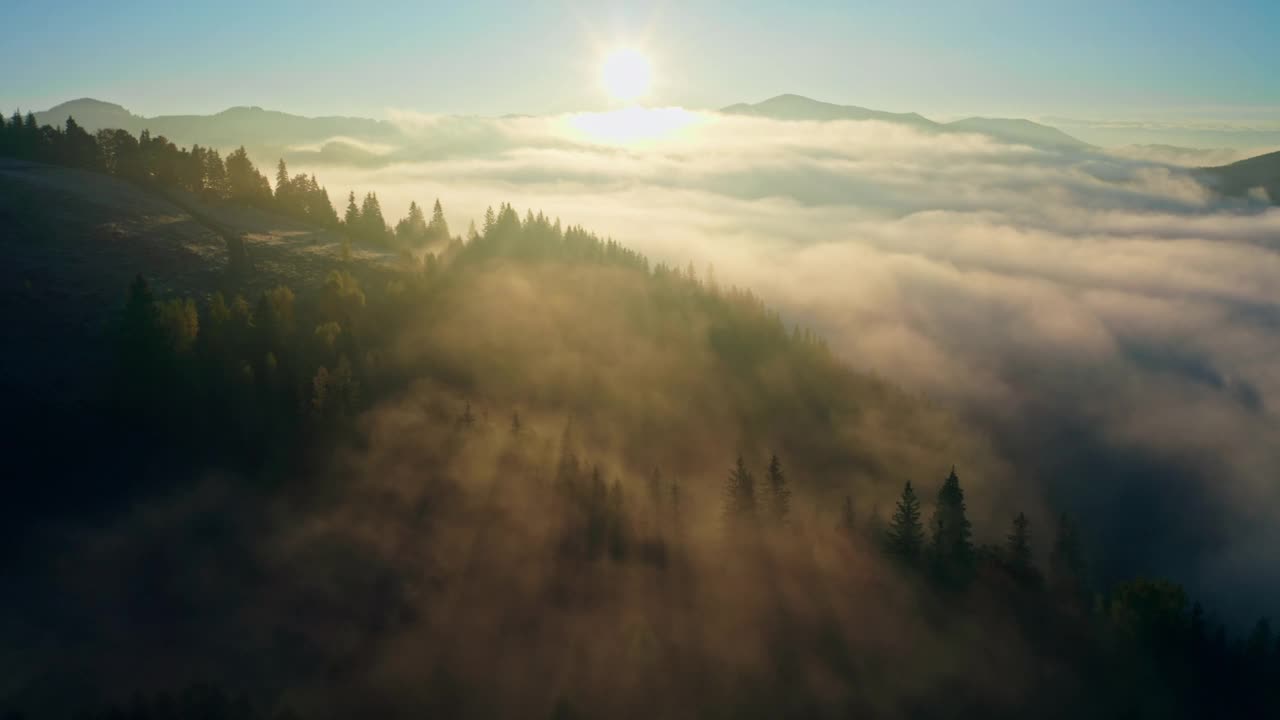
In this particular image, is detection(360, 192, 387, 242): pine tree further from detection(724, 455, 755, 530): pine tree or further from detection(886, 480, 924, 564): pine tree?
detection(886, 480, 924, 564): pine tree

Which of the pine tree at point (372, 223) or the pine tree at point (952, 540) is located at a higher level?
the pine tree at point (372, 223)

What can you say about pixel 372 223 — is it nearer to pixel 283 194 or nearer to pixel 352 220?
pixel 352 220

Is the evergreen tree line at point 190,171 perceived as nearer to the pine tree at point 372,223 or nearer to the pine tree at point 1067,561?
the pine tree at point 372,223

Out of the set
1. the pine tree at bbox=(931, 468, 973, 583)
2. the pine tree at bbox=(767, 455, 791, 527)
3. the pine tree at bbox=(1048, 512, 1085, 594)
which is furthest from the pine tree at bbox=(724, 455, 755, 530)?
the pine tree at bbox=(1048, 512, 1085, 594)

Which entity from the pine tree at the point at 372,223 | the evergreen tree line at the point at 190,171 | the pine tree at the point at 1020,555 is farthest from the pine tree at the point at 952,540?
the pine tree at the point at 372,223

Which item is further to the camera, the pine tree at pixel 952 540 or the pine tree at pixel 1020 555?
the pine tree at pixel 1020 555

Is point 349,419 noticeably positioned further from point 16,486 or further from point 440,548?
point 16,486

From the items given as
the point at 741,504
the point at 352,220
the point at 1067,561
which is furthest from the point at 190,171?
the point at 1067,561
